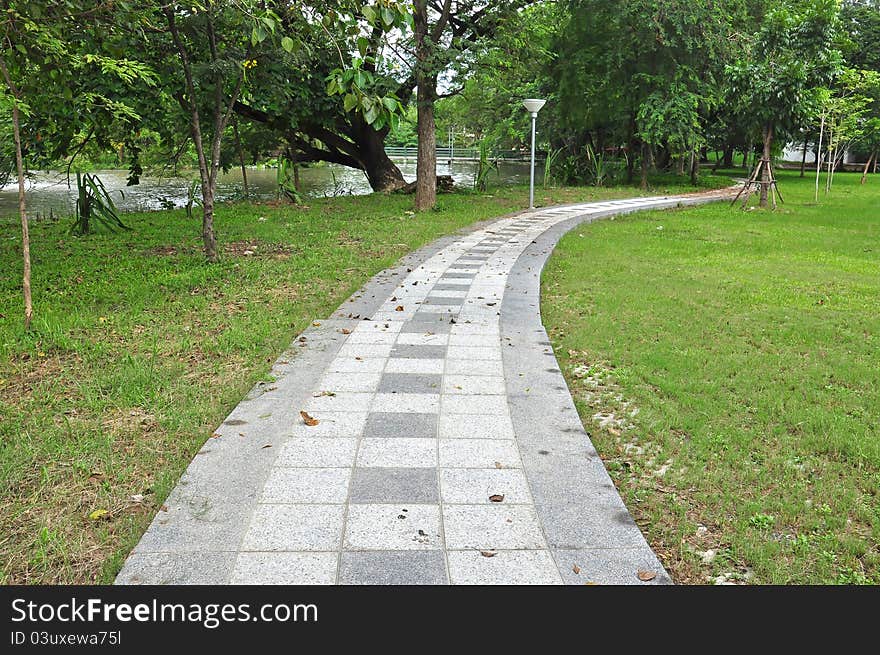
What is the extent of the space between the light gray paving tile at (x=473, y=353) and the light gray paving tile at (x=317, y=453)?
1.53 metres

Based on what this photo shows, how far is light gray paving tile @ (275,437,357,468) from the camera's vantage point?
3182 millimetres

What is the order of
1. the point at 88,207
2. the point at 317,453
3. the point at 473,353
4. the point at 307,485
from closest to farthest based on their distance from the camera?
the point at 307,485 → the point at 317,453 → the point at 473,353 → the point at 88,207

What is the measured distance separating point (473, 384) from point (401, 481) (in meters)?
1.34

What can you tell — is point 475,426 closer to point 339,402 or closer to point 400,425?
point 400,425

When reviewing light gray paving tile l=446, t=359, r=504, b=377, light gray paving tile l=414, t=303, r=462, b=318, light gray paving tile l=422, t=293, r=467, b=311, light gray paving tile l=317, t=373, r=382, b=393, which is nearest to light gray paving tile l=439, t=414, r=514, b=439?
light gray paving tile l=317, t=373, r=382, b=393

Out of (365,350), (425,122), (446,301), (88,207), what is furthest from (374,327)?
(425,122)

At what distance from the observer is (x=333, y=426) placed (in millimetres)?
3600

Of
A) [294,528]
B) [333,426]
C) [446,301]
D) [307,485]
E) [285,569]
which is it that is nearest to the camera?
[285,569]

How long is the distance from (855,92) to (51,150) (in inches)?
1010

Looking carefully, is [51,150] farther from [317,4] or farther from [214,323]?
[317,4]

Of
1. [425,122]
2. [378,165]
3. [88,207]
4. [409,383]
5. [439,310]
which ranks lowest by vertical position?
[409,383]

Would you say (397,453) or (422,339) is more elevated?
(422,339)

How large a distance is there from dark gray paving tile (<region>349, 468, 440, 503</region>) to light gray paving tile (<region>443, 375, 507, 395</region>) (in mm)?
1081

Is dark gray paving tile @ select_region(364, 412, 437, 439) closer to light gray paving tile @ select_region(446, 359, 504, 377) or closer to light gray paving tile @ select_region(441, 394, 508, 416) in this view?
light gray paving tile @ select_region(441, 394, 508, 416)
